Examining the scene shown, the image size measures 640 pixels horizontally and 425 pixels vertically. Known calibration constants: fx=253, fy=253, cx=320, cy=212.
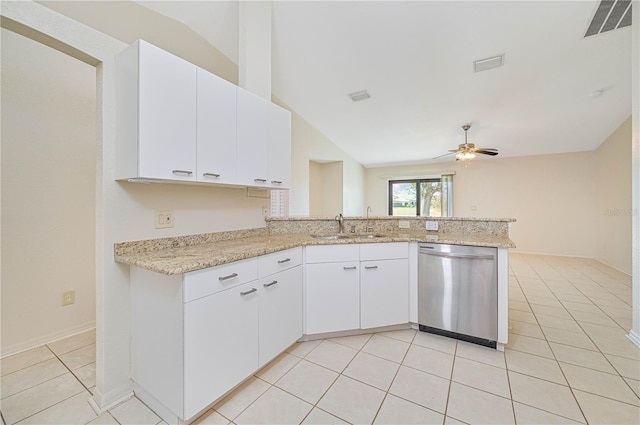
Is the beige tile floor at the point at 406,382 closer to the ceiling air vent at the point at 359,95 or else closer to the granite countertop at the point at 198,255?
the granite countertop at the point at 198,255

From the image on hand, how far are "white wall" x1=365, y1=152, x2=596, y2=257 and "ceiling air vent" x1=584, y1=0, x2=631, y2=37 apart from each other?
400 centimetres

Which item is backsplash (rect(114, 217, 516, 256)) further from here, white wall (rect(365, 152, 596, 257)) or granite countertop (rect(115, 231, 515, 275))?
white wall (rect(365, 152, 596, 257))

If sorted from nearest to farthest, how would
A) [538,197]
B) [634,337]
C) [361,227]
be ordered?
[634,337]
[361,227]
[538,197]

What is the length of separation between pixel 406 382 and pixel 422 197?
20.5 feet

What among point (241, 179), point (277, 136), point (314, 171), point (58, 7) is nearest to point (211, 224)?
point (241, 179)

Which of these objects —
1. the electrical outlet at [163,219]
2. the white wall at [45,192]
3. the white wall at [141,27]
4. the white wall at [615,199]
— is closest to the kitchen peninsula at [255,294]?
the electrical outlet at [163,219]

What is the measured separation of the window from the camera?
6652 millimetres

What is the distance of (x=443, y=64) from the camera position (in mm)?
2943

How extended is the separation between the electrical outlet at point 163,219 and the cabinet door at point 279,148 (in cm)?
78

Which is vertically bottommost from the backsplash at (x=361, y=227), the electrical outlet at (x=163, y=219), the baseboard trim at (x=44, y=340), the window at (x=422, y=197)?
the baseboard trim at (x=44, y=340)

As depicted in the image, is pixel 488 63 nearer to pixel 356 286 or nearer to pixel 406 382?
pixel 356 286

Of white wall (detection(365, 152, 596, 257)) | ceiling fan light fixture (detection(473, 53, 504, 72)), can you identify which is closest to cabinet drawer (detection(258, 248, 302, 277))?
ceiling fan light fixture (detection(473, 53, 504, 72))

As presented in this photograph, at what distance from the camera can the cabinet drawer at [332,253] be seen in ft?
6.68

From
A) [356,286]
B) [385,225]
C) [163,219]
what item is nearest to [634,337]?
[385,225]
